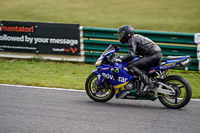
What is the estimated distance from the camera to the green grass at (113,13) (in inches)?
954

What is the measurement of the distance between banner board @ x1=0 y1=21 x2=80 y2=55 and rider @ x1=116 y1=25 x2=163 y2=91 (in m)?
5.19

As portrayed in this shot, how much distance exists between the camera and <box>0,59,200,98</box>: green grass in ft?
30.8

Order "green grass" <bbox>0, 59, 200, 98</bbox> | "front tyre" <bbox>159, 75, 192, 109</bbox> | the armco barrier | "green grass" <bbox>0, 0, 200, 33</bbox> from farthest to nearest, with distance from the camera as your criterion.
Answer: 1. "green grass" <bbox>0, 0, 200, 33</bbox>
2. the armco barrier
3. "green grass" <bbox>0, 59, 200, 98</bbox>
4. "front tyre" <bbox>159, 75, 192, 109</bbox>

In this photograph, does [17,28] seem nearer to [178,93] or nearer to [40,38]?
[40,38]

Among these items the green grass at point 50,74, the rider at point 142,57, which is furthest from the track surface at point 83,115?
the green grass at point 50,74

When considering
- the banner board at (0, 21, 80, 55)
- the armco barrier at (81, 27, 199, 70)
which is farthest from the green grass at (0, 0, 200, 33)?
the banner board at (0, 21, 80, 55)

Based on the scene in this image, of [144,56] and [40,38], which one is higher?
[40,38]

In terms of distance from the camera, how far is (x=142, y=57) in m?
7.21

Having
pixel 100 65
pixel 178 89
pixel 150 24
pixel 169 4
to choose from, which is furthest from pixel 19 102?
pixel 169 4

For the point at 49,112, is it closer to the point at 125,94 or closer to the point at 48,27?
the point at 125,94

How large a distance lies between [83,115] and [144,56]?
1851 millimetres

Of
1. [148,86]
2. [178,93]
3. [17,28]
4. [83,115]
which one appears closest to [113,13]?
[17,28]

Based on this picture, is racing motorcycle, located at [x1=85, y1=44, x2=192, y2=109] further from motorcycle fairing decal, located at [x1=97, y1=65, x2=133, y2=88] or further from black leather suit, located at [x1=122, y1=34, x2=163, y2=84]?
black leather suit, located at [x1=122, y1=34, x2=163, y2=84]

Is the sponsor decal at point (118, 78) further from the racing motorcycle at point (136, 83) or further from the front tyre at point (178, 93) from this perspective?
the front tyre at point (178, 93)
